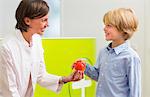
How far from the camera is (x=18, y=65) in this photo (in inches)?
60.7

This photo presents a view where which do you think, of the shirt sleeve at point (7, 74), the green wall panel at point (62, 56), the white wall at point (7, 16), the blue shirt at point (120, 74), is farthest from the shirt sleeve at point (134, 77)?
the white wall at point (7, 16)

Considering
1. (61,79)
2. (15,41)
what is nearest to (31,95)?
(61,79)

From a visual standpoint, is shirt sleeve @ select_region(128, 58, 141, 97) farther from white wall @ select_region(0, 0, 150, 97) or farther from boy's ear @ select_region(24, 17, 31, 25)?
white wall @ select_region(0, 0, 150, 97)

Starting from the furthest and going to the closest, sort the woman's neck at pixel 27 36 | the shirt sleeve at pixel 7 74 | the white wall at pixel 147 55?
the white wall at pixel 147 55, the woman's neck at pixel 27 36, the shirt sleeve at pixel 7 74

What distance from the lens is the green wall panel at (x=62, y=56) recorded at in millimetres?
2287

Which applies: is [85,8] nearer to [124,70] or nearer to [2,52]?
[124,70]

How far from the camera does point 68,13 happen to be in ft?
10.6

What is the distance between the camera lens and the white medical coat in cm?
151

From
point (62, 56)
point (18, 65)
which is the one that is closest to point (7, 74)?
point (18, 65)

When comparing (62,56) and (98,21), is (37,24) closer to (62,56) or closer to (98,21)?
(62,56)

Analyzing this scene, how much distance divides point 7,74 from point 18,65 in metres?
0.08

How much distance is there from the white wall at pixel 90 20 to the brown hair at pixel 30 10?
1645 mm

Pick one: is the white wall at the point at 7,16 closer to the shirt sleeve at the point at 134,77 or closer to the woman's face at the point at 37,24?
the woman's face at the point at 37,24

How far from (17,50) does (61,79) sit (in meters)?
0.40
